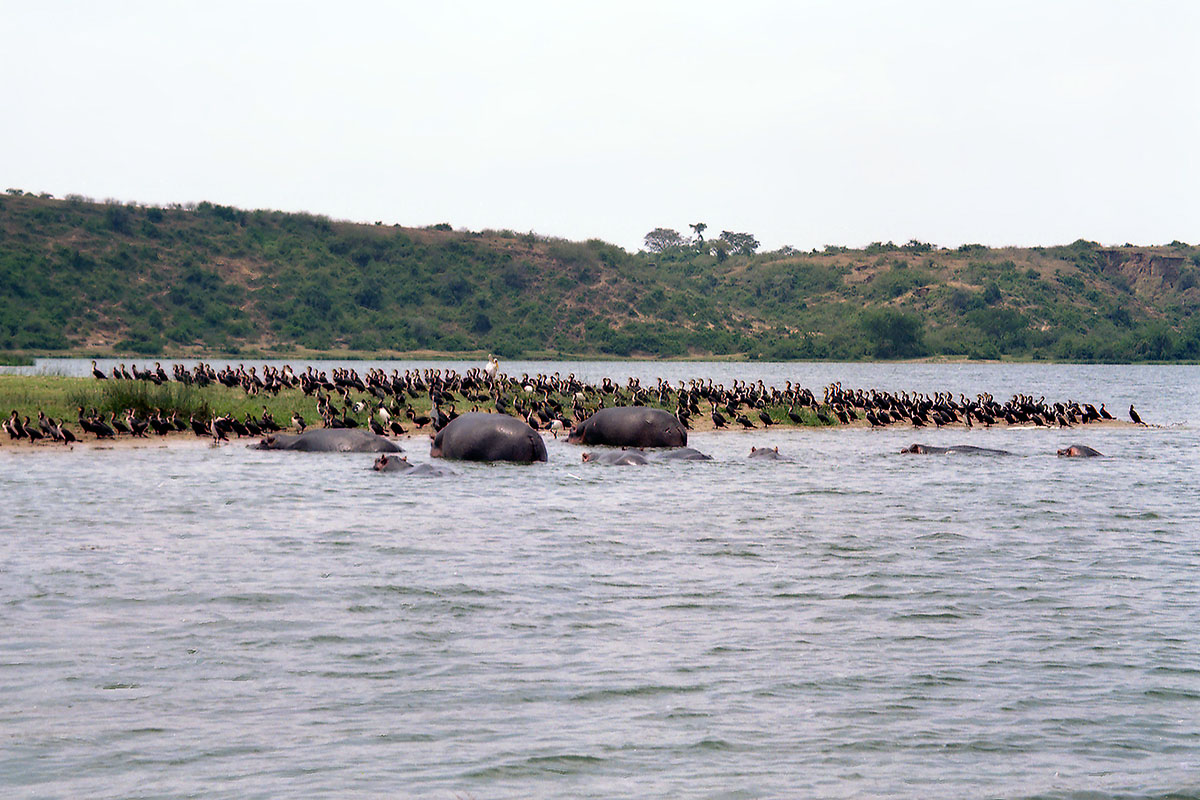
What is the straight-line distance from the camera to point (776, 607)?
512 inches

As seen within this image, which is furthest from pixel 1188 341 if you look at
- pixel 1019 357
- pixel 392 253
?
pixel 392 253

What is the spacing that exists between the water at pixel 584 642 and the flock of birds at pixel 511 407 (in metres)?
7.81

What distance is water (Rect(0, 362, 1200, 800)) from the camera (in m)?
8.27

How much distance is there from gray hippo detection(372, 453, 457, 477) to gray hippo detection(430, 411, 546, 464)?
1.66 metres

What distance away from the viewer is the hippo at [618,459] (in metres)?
25.5

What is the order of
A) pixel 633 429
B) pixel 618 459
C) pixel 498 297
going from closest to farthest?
pixel 618 459 → pixel 633 429 → pixel 498 297

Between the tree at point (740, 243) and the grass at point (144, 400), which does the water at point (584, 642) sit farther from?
the tree at point (740, 243)

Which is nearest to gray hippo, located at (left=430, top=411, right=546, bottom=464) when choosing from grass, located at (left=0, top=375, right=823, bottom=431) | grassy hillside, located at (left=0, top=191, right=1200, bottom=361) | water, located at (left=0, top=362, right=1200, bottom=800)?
water, located at (left=0, top=362, right=1200, bottom=800)

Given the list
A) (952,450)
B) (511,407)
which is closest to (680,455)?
(952,450)

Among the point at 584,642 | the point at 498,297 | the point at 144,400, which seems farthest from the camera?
the point at 498,297

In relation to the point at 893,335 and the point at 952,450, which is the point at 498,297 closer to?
the point at 893,335

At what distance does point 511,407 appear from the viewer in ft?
119

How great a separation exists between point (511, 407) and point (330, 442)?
9915mm

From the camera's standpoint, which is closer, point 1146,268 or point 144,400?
point 144,400
